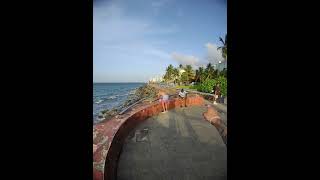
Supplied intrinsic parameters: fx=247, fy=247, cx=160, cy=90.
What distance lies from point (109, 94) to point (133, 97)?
21cm

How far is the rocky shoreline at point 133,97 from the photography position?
79.4 inches

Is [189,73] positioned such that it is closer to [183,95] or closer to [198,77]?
[198,77]

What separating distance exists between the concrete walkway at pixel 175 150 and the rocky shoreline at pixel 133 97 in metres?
0.21

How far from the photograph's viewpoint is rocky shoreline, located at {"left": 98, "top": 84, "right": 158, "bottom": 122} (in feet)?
6.61

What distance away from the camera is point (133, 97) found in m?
2.12

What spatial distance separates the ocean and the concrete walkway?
299 mm

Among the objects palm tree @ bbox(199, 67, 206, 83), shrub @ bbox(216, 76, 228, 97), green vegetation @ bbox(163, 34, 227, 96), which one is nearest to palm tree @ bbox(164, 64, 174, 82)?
green vegetation @ bbox(163, 34, 227, 96)

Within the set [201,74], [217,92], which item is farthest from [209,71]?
[217,92]

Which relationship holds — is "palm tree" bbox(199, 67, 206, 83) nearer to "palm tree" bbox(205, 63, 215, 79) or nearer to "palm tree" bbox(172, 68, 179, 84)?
"palm tree" bbox(205, 63, 215, 79)

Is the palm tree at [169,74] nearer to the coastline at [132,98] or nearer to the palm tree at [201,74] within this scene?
the coastline at [132,98]
